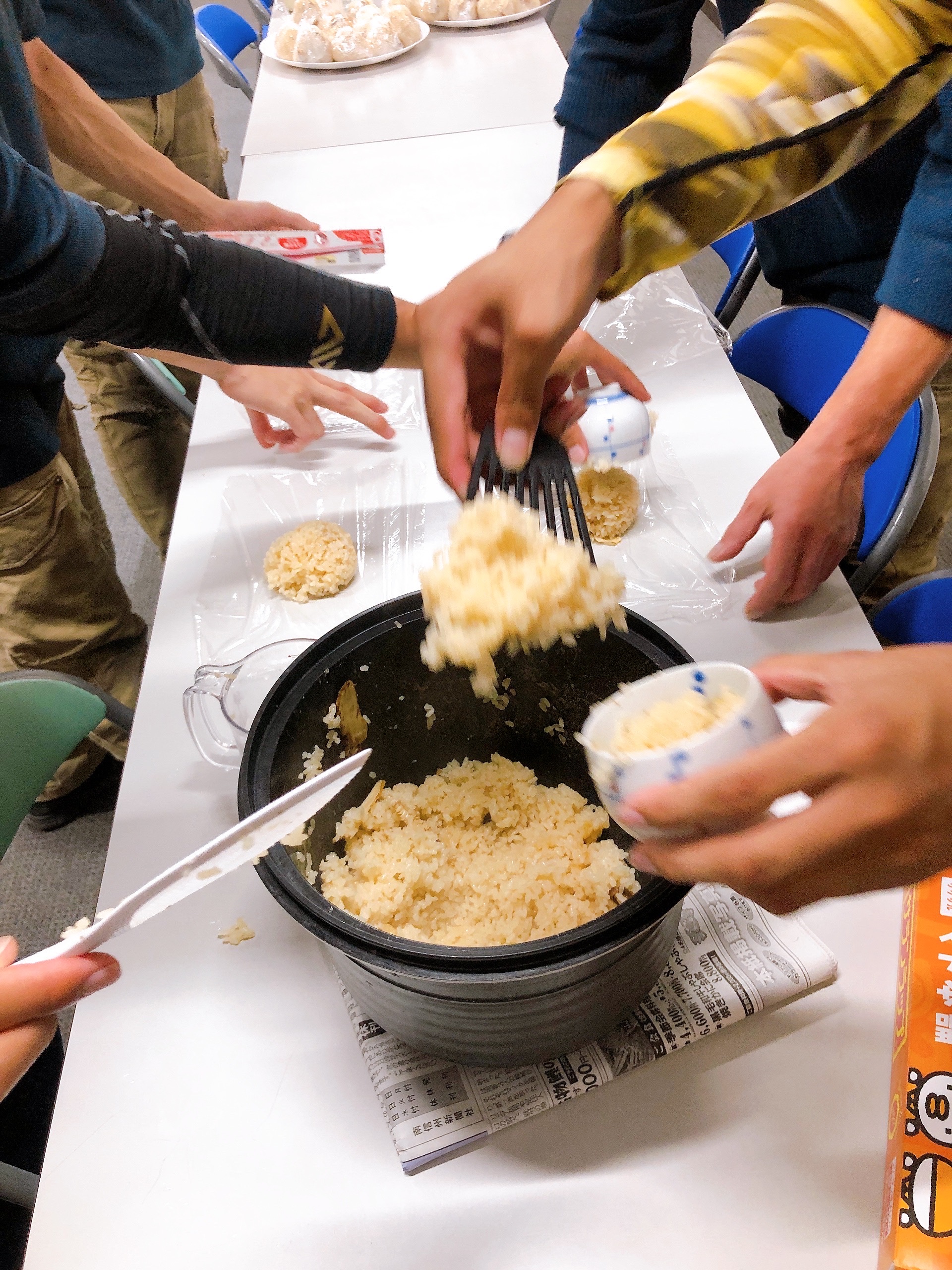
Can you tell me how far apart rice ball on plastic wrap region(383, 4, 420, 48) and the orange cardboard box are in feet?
9.42

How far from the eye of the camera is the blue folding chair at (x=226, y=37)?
2596 mm

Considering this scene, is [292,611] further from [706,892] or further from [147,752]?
[706,892]

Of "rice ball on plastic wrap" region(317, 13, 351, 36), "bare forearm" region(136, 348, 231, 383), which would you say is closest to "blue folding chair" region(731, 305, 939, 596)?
"bare forearm" region(136, 348, 231, 383)

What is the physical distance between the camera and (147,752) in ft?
3.27

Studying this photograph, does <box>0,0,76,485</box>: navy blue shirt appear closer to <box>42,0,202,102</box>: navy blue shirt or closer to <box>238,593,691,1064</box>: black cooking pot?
<box>42,0,202,102</box>: navy blue shirt

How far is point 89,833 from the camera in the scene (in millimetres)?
1867

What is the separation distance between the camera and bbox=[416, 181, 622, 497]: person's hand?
80cm

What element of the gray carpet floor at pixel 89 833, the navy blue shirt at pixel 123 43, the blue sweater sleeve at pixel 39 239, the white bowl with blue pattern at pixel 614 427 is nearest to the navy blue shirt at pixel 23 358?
the blue sweater sleeve at pixel 39 239

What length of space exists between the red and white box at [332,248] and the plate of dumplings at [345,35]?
122 cm

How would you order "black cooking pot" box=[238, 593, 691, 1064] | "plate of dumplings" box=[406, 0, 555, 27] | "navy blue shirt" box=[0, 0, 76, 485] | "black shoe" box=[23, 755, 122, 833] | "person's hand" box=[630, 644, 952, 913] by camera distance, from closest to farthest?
"person's hand" box=[630, 644, 952, 913], "black cooking pot" box=[238, 593, 691, 1064], "navy blue shirt" box=[0, 0, 76, 485], "black shoe" box=[23, 755, 122, 833], "plate of dumplings" box=[406, 0, 555, 27]

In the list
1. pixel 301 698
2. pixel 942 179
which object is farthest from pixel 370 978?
pixel 942 179

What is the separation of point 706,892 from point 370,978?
0.39 metres

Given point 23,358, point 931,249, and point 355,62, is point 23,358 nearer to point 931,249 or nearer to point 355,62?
point 931,249

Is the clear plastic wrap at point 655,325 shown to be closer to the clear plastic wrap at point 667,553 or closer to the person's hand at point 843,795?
the clear plastic wrap at point 667,553
